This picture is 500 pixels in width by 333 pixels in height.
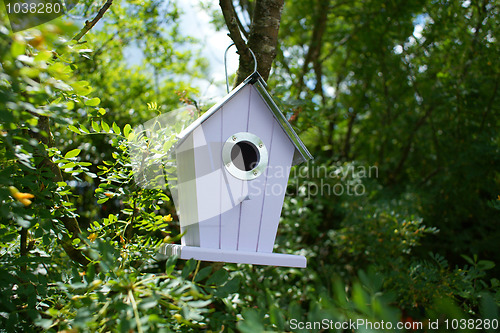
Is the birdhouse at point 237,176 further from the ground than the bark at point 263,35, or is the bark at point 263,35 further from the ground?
the bark at point 263,35

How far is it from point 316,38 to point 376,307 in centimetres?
365

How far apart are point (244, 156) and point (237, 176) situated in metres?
0.18

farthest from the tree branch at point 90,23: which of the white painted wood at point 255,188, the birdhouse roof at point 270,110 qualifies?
the white painted wood at point 255,188

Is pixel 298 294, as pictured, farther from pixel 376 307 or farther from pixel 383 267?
pixel 376 307

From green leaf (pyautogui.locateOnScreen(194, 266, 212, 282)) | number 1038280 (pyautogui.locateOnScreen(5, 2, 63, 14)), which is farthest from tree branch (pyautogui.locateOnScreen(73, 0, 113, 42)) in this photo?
green leaf (pyautogui.locateOnScreen(194, 266, 212, 282))

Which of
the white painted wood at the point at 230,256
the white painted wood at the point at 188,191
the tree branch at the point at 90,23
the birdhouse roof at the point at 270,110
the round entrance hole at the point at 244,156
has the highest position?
the tree branch at the point at 90,23

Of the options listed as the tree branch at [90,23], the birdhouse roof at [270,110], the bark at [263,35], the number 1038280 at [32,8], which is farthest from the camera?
the bark at [263,35]

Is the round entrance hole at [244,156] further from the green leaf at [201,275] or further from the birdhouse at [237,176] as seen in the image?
the green leaf at [201,275]

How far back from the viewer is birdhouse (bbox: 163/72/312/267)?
1.57 m

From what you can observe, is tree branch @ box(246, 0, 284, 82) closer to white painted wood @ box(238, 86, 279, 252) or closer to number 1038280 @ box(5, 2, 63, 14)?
white painted wood @ box(238, 86, 279, 252)

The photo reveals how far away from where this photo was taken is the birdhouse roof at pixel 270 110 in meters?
1.56

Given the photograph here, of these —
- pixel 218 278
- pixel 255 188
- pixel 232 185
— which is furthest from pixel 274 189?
pixel 218 278

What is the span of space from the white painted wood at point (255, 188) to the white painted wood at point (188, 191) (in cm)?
20

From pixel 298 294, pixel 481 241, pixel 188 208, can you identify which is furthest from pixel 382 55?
pixel 188 208
